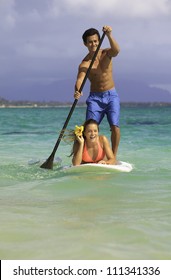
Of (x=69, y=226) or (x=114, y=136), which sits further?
(x=114, y=136)

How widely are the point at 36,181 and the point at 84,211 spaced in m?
2.02

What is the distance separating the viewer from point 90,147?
7.23 m

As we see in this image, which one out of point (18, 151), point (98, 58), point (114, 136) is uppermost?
point (98, 58)

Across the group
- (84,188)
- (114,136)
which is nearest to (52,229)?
(84,188)

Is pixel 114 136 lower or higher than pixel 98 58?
lower

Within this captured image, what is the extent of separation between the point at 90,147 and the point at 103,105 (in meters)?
0.76

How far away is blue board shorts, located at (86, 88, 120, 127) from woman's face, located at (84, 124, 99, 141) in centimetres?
59

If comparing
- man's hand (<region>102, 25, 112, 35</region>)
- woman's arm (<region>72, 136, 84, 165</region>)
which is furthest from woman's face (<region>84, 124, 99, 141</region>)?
man's hand (<region>102, 25, 112, 35</region>)

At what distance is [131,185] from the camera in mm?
6176

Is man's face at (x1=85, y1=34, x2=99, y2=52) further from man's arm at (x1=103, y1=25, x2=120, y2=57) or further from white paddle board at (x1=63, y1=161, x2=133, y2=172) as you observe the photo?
white paddle board at (x1=63, y1=161, x2=133, y2=172)

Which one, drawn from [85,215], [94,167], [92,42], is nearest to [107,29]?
[92,42]

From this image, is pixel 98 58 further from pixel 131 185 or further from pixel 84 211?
pixel 84 211
